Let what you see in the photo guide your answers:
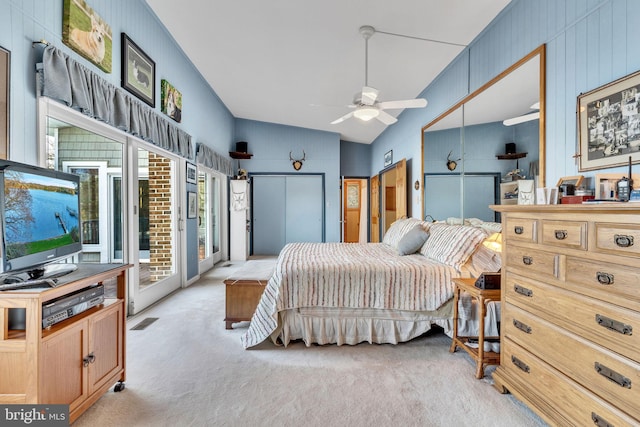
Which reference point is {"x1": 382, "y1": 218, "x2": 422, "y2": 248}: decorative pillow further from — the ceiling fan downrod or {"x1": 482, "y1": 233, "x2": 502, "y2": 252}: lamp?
the ceiling fan downrod

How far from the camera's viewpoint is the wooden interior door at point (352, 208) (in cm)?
910

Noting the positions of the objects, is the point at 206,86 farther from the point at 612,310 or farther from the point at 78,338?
the point at 612,310

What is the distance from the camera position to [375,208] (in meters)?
7.54

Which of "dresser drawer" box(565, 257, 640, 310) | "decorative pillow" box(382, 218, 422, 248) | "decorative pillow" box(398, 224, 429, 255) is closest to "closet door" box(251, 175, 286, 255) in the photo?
"decorative pillow" box(382, 218, 422, 248)

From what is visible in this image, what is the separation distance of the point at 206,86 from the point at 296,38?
249cm

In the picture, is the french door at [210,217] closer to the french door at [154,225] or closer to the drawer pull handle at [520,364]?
the french door at [154,225]

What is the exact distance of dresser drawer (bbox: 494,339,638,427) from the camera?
4.13 feet

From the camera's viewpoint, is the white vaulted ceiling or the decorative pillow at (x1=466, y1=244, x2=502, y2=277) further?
the white vaulted ceiling

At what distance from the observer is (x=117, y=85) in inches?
112

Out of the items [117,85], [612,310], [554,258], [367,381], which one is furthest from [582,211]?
[117,85]

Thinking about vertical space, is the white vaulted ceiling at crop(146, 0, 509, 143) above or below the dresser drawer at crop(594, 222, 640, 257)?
above

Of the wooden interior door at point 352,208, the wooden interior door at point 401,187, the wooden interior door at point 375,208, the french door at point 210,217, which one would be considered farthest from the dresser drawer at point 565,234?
the wooden interior door at point 352,208

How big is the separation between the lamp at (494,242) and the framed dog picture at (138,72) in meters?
3.63

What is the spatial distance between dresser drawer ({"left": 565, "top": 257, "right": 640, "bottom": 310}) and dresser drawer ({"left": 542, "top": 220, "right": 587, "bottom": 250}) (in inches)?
2.9
